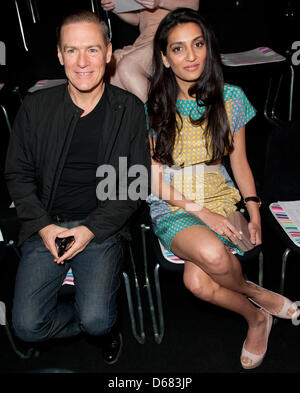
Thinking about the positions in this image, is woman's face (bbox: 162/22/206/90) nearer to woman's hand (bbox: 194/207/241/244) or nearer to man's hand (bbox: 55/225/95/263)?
A: woman's hand (bbox: 194/207/241/244)

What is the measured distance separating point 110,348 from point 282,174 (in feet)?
4.14

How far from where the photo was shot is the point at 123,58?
8.05 feet

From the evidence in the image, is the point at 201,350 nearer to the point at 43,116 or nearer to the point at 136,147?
the point at 136,147

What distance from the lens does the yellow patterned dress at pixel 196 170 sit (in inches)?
74.2

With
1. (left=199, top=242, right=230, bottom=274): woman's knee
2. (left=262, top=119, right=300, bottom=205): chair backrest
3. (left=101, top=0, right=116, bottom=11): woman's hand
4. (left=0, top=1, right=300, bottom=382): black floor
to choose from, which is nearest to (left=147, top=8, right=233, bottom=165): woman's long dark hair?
(left=262, top=119, right=300, bottom=205): chair backrest

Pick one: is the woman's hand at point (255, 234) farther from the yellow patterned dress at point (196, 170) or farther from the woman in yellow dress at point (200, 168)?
the yellow patterned dress at point (196, 170)

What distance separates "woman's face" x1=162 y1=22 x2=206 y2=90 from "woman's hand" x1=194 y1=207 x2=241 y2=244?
2.09ft

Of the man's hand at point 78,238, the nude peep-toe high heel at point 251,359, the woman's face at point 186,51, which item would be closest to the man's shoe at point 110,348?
the man's hand at point 78,238

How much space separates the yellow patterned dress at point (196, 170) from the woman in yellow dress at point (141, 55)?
1.97 feet

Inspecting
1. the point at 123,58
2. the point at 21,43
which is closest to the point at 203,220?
the point at 123,58

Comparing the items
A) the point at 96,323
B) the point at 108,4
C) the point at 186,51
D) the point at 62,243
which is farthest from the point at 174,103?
the point at 96,323

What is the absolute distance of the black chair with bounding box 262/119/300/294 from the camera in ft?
6.24

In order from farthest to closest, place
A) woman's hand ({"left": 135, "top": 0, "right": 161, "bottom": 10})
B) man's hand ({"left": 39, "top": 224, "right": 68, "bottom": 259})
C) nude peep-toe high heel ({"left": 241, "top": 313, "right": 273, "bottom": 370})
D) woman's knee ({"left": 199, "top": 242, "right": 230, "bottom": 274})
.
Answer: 1. woman's hand ({"left": 135, "top": 0, "right": 161, "bottom": 10})
2. nude peep-toe high heel ({"left": 241, "top": 313, "right": 273, "bottom": 370})
3. man's hand ({"left": 39, "top": 224, "right": 68, "bottom": 259})
4. woman's knee ({"left": 199, "top": 242, "right": 230, "bottom": 274})

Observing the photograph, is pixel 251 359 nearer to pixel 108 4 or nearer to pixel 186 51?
pixel 186 51
